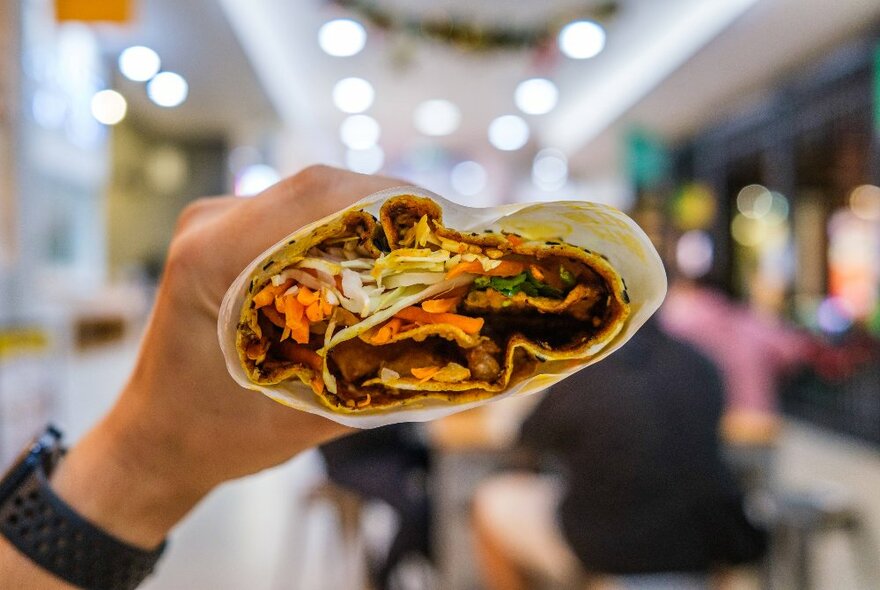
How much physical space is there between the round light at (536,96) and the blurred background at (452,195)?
0.16 feet

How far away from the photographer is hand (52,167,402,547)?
642 millimetres

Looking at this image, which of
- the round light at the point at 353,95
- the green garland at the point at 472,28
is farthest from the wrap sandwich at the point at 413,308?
the round light at the point at 353,95

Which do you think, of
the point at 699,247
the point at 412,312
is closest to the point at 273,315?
the point at 412,312

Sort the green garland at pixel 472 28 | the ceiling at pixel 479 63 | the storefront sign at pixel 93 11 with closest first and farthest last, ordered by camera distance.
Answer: the storefront sign at pixel 93 11
the ceiling at pixel 479 63
the green garland at pixel 472 28

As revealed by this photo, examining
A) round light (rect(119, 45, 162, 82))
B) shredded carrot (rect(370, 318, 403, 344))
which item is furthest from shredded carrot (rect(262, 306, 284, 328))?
round light (rect(119, 45, 162, 82))

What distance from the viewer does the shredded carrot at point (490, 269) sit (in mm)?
702

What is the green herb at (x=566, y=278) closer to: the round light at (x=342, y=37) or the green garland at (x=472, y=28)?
the green garland at (x=472, y=28)

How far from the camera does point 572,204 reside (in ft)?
2.16

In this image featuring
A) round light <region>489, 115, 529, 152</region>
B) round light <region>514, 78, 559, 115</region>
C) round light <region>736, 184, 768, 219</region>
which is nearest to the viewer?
round light <region>736, 184, 768, 219</region>

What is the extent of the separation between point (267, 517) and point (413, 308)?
11.5 ft

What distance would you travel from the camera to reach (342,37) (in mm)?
4625

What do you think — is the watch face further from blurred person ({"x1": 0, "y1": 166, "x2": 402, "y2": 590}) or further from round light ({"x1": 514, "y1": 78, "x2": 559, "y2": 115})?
round light ({"x1": 514, "y1": 78, "x2": 559, "y2": 115})

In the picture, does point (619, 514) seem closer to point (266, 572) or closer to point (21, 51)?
point (266, 572)

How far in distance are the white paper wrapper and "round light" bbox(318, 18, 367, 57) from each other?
3995 mm
